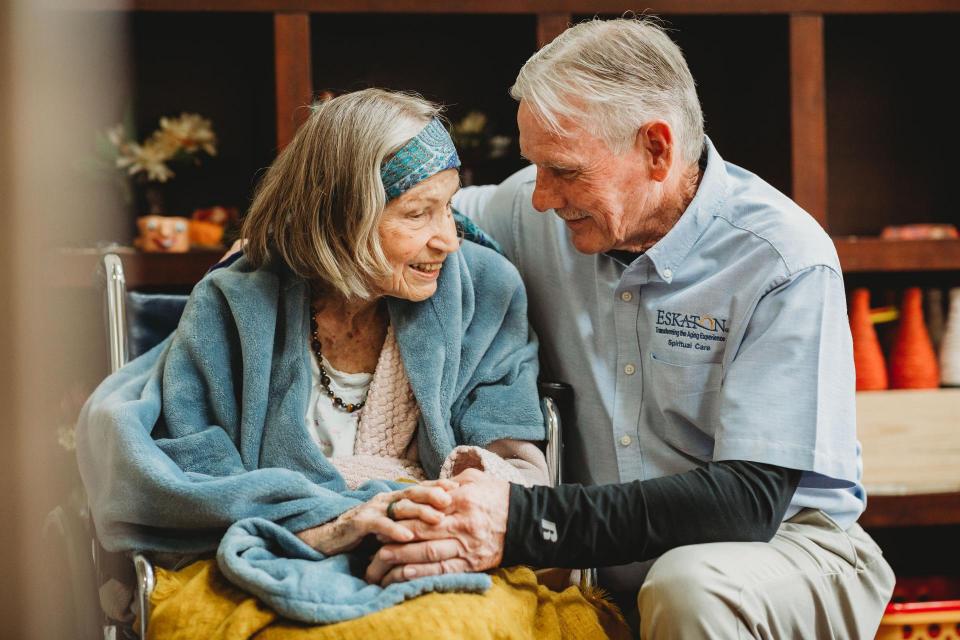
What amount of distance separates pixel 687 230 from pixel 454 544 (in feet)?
2.35

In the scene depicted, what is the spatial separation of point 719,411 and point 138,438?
966 millimetres

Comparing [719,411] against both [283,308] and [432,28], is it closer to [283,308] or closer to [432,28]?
[283,308]

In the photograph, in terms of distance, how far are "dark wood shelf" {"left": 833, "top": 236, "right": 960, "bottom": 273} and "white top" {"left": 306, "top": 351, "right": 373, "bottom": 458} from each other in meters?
1.55

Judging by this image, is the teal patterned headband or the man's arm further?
the teal patterned headband

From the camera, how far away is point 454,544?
1.49 m

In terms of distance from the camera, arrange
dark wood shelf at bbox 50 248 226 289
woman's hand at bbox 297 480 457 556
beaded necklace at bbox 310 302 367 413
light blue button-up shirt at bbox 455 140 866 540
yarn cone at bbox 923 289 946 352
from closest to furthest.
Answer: woman's hand at bbox 297 480 457 556 < light blue button-up shirt at bbox 455 140 866 540 < beaded necklace at bbox 310 302 367 413 < dark wood shelf at bbox 50 248 226 289 < yarn cone at bbox 923 289 946 352

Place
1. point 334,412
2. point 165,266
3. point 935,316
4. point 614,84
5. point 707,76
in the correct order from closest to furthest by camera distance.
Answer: point 614,84 < point 334,412 < point 165,266 < point 935,316 < point 707,76

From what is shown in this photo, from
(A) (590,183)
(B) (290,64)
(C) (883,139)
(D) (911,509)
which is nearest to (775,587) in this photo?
(A) (590,183)

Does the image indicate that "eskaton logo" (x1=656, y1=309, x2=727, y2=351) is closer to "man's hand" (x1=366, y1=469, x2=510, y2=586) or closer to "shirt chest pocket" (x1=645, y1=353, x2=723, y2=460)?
"shirt chest pocket" (x1=645, y1=353, x2=723, y2=460)

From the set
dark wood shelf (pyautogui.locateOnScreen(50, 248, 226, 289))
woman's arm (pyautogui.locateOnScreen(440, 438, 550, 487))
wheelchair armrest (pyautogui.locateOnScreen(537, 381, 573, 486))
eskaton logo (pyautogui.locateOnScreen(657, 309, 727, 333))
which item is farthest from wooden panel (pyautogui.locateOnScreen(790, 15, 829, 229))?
dark wood shelf (pyautogui.locateOnScreen(50, 248, 226, 289))

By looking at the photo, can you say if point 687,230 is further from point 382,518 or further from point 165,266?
point 165,266

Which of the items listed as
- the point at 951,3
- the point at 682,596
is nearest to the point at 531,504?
the point at 682,596

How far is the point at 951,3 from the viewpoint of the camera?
2.82 meters

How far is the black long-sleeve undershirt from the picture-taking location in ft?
5.01
